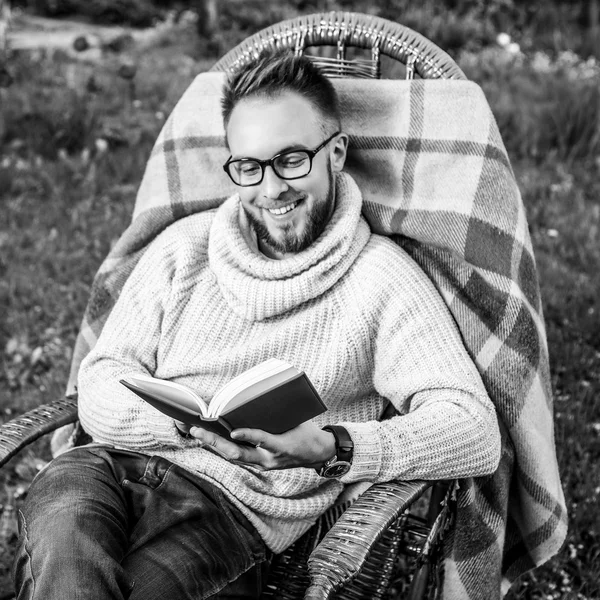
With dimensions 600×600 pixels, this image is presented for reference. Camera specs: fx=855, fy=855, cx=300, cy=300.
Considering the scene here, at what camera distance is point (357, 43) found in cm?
283

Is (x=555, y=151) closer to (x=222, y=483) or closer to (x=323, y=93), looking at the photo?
(x=323, y=93)

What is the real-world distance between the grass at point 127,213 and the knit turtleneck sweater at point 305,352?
937 millimetres

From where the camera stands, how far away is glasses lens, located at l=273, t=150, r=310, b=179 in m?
2.36

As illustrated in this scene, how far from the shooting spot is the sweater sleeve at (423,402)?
2.11 metres

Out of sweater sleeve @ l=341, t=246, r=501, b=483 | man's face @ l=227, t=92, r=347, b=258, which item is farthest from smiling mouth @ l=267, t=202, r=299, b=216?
sweater sleeve @ l=341, t=246, r=501, b=483

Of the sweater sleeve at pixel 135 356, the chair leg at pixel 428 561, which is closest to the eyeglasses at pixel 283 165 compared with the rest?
the sweater sleeve at pixel 135 356

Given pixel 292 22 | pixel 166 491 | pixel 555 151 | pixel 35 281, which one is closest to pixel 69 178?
pixel 35 281

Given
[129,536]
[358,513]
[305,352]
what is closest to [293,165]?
[305,352]

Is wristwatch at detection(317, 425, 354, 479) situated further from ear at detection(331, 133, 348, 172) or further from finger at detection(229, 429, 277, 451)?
ear at detection(331, 133, 348, 172)

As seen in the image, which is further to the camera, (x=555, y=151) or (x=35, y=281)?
(x=555, y=151)

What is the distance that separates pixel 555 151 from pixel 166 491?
3812mm

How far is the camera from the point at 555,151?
5.22 meters

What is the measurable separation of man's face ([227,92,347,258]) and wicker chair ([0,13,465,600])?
504mm

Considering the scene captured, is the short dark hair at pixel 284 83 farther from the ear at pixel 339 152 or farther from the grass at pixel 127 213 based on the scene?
the grass at pixel 127 213
